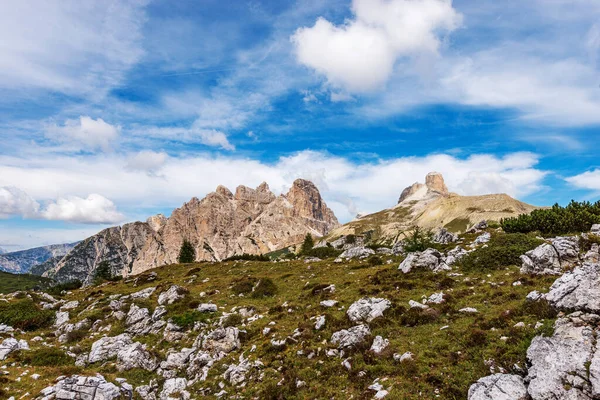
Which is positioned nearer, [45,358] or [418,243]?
[45,358]

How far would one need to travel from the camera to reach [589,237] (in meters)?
28.7

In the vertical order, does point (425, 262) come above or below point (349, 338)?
above

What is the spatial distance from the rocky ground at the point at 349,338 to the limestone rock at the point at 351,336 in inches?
3.8

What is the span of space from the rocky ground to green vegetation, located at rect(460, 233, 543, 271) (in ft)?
0.96

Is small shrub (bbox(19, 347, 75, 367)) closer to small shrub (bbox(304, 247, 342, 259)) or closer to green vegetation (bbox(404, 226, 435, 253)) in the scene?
green vegetation (bbox(404, 226, 435, 253))

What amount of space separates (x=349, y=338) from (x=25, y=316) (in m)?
39.3

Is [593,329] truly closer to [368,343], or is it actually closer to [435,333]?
[435,333]

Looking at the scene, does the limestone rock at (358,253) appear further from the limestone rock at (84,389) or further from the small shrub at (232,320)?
the limestone rock at (84,389)

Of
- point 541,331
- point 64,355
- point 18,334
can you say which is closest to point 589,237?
point 541,331

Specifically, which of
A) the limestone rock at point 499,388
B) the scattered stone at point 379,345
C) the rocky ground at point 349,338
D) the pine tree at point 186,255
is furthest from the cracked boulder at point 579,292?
the pine tree at point 186,255

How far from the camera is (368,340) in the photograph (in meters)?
18.8

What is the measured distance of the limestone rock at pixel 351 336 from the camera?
62.1 ft

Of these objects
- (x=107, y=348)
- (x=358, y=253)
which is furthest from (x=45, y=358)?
(x=358, y=253)

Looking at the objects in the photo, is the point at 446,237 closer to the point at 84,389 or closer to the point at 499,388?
the point at 499,388
